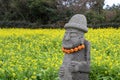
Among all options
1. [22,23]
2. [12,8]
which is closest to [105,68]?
[22,23]

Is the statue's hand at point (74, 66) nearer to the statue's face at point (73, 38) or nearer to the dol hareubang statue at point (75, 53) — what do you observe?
the dol hareubang statue at point (75, 53)

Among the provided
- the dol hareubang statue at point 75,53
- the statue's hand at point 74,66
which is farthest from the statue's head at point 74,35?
the statue's hand at point 74,66

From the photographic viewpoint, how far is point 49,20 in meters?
24.3

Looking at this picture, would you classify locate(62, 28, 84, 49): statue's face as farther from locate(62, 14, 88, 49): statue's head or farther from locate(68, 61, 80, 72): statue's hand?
locate(68, 61, 80, 72): statue's hand

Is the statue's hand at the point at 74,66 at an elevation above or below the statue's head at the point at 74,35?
below

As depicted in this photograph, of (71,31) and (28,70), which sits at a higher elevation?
(71,31)

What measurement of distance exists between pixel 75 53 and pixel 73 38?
0.57 feet

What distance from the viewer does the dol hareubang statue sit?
4855mm

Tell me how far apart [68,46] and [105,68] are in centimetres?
126

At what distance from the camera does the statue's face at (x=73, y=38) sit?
486 centimetres

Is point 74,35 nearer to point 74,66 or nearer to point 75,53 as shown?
point 75,53

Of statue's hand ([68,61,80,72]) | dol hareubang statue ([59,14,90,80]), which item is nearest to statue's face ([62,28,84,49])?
dol hareubang statue ([59,14,90,80])

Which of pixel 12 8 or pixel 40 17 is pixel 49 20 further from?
pixel 12 8

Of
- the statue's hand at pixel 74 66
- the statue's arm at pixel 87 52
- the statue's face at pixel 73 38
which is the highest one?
the statue's face at pixel 73 38
